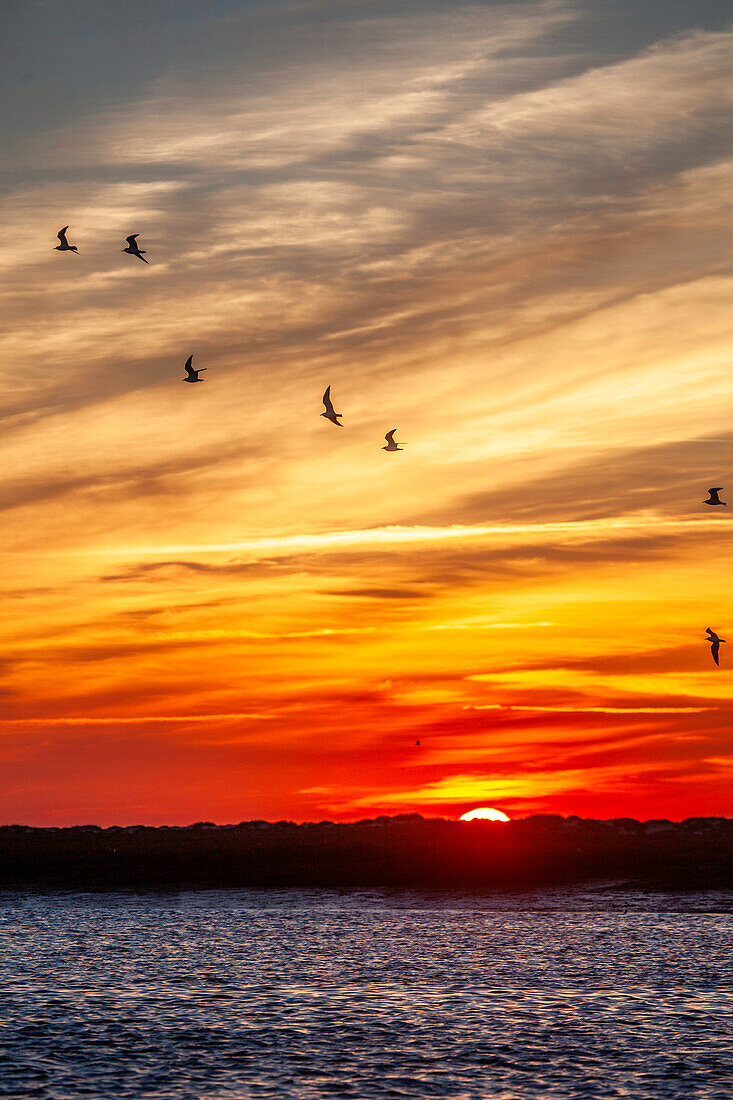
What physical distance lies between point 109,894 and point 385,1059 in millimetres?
54652

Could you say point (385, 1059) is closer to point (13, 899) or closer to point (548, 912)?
point (548, 912)

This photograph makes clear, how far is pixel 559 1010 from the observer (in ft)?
131

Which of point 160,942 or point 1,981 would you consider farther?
point 160,942

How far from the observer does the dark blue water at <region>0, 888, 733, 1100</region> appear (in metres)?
31.4

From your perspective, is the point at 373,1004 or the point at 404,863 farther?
the point at 404,863

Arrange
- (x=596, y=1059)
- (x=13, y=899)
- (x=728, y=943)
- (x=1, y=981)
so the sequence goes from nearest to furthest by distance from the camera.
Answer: (x=596, y=1059) < (x=1, y=981) < (x=728, y=943) < (x=13, y=899)

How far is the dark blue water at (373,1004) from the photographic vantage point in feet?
103

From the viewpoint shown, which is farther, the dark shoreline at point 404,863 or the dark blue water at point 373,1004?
the dark shoreline at point 404,863

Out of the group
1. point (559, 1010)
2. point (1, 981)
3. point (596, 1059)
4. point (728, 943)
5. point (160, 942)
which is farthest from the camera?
point (160, 942)

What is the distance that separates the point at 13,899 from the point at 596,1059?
58703 mm

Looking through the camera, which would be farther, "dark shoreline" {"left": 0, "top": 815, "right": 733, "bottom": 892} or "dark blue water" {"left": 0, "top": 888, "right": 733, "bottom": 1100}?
"dark shoreline" {"left": 0, "top": 815, "right": 733, "bottom": 892}

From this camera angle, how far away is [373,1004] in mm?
41219

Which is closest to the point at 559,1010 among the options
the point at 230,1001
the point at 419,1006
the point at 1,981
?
the point at 419,1006

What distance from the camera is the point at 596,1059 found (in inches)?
1303
